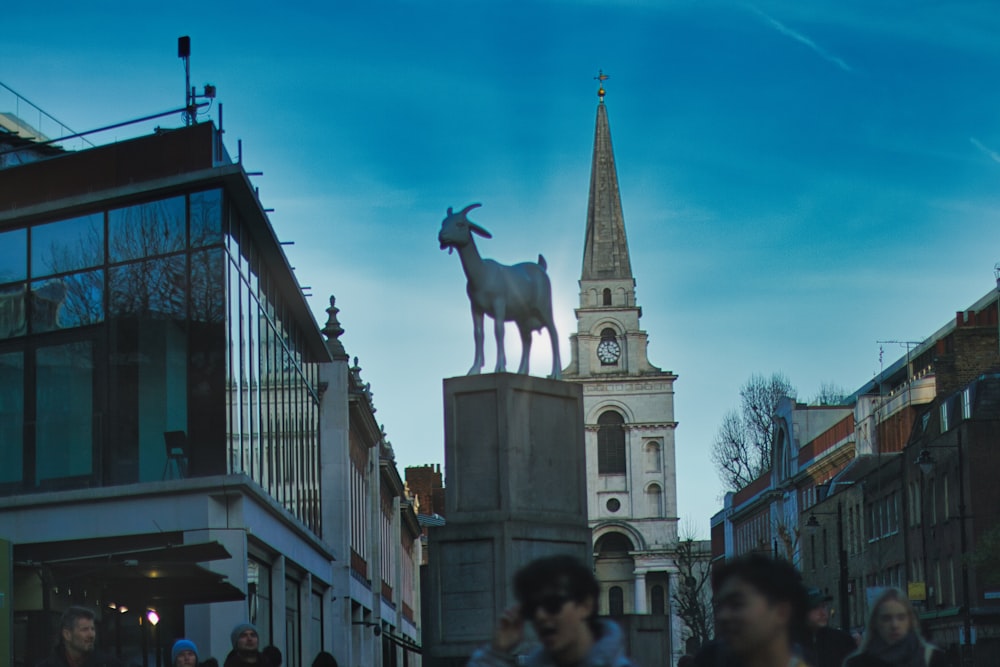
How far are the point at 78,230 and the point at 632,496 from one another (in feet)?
407

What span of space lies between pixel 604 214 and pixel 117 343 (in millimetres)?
127769

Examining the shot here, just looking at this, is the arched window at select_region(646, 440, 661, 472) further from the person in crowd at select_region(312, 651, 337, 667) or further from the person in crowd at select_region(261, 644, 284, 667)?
A: the person in crowd at select_region(261, 644, 284, 667)

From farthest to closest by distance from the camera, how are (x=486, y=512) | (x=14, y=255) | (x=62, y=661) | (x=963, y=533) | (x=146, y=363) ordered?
(x=963, y=533) < (x=14, y=255) < (x=146, y=363) < (x=486, y=512) < (x=62, y=661)

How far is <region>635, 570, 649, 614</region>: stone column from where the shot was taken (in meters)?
146

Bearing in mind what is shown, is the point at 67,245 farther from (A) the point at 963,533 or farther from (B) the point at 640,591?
(B) the point at 640,591

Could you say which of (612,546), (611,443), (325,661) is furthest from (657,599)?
(325,661)

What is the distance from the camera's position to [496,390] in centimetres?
2028

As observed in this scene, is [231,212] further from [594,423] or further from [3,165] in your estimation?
[594,423]

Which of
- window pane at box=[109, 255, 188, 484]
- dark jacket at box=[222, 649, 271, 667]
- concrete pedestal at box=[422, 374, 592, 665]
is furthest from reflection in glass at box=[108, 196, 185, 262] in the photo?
dark jacket at box=[222, 649, 271, 667]

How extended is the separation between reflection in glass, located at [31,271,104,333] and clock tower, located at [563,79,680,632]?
119729 mm

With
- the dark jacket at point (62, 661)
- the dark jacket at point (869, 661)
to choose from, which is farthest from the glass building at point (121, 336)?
the dark jacket at point (869, 661)

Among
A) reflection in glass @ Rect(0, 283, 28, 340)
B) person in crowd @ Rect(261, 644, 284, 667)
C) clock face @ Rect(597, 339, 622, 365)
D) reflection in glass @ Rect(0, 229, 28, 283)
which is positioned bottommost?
person in crowd @ Rect(261, 644, 284, 667)

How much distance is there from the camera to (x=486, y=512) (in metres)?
20.1

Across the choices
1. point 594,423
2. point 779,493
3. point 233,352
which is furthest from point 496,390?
point 594,423
